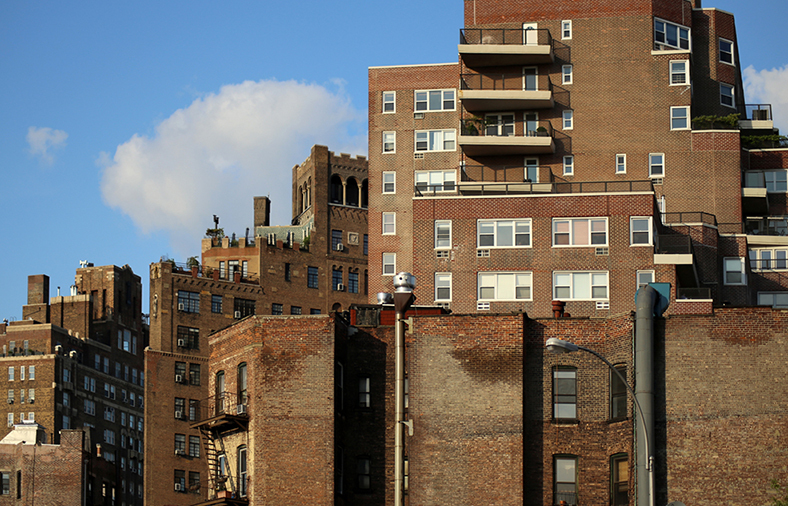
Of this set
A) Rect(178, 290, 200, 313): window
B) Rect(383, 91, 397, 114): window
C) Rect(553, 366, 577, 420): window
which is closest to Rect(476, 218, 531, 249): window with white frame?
Rect(553, 366, 577, 420): window

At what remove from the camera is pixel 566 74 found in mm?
91688

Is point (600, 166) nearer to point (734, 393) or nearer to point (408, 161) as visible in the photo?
point (408, 161)

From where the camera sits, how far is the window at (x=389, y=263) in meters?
95.2

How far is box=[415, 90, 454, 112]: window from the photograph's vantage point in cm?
9800

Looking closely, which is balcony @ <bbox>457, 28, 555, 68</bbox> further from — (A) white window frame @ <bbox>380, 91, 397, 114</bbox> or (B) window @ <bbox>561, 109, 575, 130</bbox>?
(A) white window frame @ <bbox>380, 91, 397, 114</bbox>

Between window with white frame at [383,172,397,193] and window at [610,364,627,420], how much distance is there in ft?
131

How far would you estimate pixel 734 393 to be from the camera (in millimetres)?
58000

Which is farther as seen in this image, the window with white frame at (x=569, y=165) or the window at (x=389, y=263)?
the window at (x=389, y=263)

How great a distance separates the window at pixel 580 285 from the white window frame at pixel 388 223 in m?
23.9

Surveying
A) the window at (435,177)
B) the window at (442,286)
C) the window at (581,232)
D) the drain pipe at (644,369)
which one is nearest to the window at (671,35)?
the window at (435,177)

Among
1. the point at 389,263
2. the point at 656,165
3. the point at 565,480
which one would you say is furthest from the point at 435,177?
the point at 565,480

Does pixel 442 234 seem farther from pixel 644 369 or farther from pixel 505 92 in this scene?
pixel 644 369

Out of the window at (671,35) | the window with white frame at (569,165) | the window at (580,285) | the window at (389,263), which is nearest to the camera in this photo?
the window at (580,285)

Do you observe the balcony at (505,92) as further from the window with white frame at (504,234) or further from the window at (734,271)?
the window with white frame at (504,234)
